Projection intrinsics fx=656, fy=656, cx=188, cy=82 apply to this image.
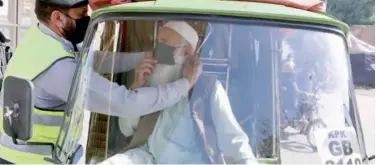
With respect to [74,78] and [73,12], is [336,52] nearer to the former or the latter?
[74,78]

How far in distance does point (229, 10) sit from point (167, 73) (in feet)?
1.16

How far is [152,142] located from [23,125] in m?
0.52

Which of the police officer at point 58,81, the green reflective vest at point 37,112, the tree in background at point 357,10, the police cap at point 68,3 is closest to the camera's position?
the police officer at point 58,81

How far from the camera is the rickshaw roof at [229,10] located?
2.54m

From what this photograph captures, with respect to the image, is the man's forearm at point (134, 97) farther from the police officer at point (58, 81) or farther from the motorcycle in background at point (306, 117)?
the motorcycle in background at point (306, 117)

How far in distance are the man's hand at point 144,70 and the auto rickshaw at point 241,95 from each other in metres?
0.03

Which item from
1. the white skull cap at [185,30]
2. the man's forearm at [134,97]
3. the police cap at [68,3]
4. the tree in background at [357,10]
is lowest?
the man's forearm at [134,97]

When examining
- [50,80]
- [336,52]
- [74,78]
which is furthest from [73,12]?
[336,52]

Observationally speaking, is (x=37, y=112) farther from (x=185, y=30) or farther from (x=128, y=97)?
(x=185, y=30)

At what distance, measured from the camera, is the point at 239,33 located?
2.56 metres

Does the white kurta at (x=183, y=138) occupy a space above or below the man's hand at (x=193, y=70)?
below

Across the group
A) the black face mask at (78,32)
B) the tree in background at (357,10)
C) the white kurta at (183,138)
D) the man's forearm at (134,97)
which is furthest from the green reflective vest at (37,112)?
the tree in background at (357,10)

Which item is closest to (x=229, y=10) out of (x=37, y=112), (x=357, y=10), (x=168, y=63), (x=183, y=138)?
(x=168, y=63)

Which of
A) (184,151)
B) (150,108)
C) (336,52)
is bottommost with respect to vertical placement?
(184,151)
